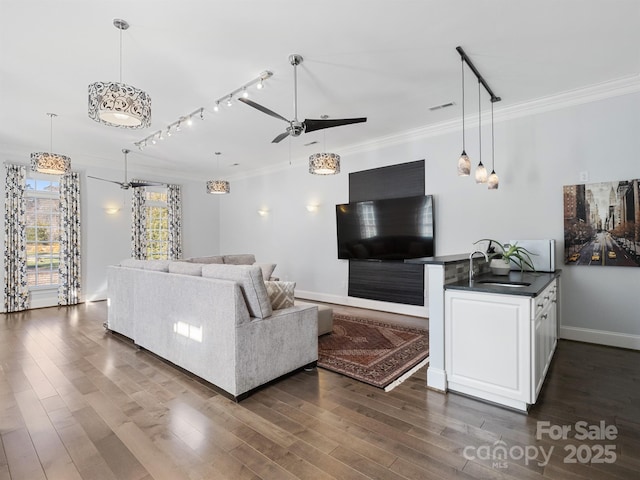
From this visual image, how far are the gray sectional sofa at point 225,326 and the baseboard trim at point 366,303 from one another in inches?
106

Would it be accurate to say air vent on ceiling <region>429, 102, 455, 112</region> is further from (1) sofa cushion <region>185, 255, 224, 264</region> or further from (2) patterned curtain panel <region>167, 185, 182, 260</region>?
(2) patterned curtain panel <region>167, 185, 182, 260</region>

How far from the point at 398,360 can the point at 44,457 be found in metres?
3.05

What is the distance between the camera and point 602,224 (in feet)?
12.9

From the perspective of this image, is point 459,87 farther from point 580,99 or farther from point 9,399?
point 9,399

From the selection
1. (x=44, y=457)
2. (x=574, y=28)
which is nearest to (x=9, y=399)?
(x=44, y=457)

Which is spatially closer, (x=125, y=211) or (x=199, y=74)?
(x=199, y=74)

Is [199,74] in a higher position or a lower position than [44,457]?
higher

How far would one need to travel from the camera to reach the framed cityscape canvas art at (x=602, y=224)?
3.78 m

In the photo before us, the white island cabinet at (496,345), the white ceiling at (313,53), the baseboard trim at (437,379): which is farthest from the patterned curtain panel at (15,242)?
the white island cabinet at (496,345)

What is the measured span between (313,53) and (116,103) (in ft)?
6.11

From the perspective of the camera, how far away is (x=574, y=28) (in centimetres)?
285

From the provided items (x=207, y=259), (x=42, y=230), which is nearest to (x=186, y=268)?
(x=207, y=259)

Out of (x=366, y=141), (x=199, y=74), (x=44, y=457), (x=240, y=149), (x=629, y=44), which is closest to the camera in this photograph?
(x=44, y=457)

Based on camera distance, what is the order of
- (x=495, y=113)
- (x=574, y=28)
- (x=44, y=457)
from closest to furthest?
(x=44, y=457) → (x=574, y=28) → (x=495, y=113)
